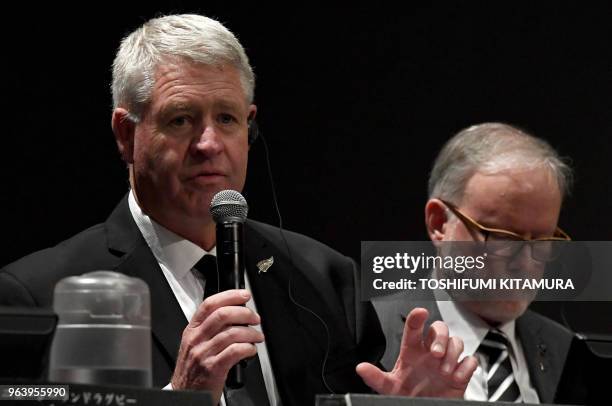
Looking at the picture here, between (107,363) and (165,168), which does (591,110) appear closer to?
(165,168)

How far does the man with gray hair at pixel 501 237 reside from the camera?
2.84 meters

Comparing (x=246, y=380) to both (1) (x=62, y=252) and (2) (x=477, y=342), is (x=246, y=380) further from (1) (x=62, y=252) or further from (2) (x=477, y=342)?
(2) (x=477, y=342)

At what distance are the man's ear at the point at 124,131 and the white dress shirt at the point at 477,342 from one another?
3.15 feet

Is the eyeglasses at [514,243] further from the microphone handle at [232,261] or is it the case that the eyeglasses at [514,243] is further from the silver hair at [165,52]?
the microphone handle at [232,261]

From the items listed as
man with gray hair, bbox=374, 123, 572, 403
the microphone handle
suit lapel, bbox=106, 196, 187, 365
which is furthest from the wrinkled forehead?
the microphone handle

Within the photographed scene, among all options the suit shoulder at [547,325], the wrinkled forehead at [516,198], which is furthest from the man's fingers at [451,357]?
the wrinkled forehead at [516,198]

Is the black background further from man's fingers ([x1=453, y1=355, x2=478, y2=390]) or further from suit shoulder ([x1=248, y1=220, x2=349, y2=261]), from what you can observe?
man's fingers ([x1=453, y1=355, x2=478, y2=390])

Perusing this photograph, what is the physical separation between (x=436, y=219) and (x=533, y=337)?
0.49 metres

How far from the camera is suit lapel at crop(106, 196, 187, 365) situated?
2.56m

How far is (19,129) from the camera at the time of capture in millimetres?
3061

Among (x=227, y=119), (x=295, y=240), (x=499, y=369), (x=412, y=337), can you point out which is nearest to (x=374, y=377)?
(x=412, y=337)

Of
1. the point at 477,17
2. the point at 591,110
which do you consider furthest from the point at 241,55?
the point at 591,110

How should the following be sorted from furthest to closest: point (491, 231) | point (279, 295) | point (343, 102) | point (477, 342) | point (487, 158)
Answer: point (343, 102) → point (487, 158) → point (491, 231) → point (477, 342) → point (279, 295)

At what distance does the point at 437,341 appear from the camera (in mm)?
2406
